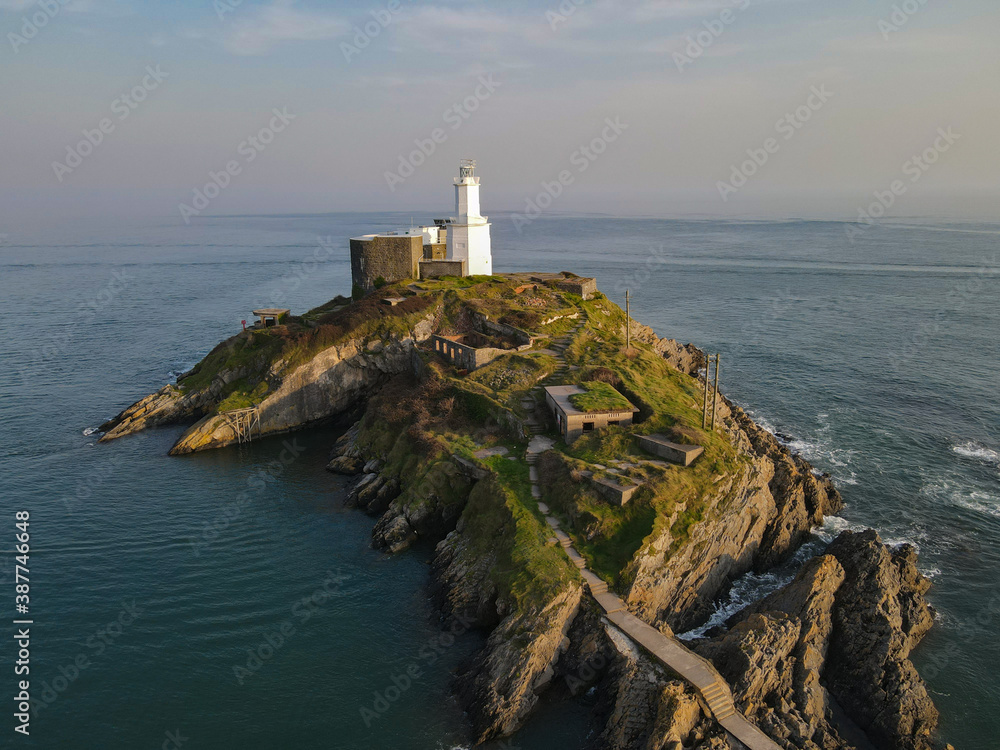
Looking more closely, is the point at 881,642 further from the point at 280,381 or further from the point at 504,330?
the point at 280,381

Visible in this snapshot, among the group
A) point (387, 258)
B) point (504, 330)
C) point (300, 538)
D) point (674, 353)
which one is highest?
point (387, 258)

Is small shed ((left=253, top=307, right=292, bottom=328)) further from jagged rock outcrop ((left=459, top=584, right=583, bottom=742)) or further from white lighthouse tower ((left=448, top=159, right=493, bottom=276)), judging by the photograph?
jagged rock outcrop ((left=459, top=584, right=583, bottom=742))

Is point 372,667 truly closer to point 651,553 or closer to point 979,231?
point 651,553

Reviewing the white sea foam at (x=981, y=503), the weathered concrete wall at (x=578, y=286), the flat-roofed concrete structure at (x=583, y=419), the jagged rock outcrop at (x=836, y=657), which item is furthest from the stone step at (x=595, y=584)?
the weathered concrete wall at (x=578, y=286)

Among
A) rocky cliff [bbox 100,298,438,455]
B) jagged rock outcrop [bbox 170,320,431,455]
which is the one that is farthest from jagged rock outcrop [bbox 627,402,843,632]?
rocky cliff [bbox 100,298,438,455]

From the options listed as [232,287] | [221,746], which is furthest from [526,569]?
[232,287]

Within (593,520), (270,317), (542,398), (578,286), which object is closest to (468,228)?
(578,286)

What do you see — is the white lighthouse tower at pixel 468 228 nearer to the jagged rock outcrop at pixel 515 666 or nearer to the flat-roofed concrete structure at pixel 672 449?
the flat-roofed concrete structure at pixel 672 449

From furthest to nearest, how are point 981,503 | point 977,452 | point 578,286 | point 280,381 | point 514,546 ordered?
1. point 578,286
2. point 280,381
3. point 977,452
4. point 981,503
5. point 514,546
